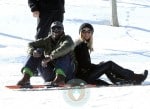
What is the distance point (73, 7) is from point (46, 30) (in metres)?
13.4

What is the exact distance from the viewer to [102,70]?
7.73 m

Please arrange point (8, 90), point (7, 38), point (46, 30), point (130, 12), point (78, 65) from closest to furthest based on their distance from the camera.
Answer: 1. point (8, 90)
2. point (78, 65)
3. point (46, 30)
4. point (7, 38)
5. point (130, 12)

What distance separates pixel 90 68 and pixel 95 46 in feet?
19.6

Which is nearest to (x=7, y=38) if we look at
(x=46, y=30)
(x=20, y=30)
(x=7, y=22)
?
(x=20, y=30)

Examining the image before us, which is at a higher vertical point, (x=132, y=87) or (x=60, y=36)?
(x=60, y=36)

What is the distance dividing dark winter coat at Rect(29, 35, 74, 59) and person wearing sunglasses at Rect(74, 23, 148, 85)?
0.64ft

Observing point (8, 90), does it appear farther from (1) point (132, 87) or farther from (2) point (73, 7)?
(2) point (73, 7)

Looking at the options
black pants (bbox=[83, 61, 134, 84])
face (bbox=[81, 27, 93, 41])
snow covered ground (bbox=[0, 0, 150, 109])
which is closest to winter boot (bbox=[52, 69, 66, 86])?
snow covered ground (bbox=[0, 0, 150, 109])

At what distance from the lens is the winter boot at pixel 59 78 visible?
7.36m

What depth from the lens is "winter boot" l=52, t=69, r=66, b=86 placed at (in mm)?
7363

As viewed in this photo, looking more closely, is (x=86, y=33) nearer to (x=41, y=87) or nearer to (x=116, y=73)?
(x=116, y=73)

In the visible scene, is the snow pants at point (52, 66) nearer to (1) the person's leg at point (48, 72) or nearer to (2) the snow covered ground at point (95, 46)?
(1) the person's leg at point (48, 72)

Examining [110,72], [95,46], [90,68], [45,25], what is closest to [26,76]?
[90,68]

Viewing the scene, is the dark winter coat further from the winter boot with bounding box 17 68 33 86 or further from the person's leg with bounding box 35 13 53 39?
the person's leg with bounding box 35 13 53 39
